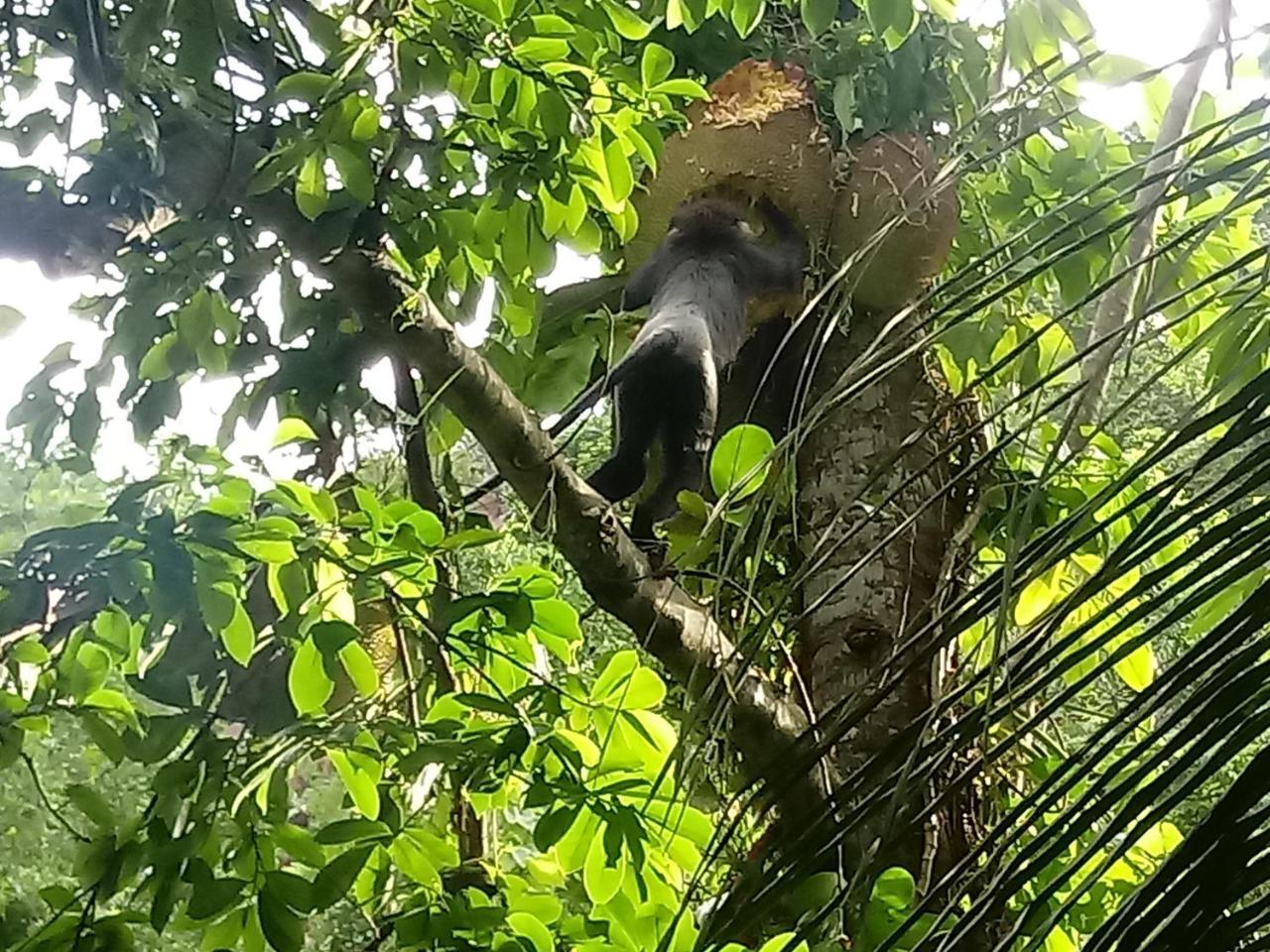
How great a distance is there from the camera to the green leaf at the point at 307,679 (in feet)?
2.28

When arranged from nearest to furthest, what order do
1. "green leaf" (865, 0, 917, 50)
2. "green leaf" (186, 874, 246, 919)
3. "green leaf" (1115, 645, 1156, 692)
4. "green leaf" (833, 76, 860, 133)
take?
"green leaf" (186, 874, 246, 919)
"green leaf" (865, 0, 917, 50)
"green leaf" (1115, 645, 1156, 692)
"green leaf" (833, 76, 860, 133)

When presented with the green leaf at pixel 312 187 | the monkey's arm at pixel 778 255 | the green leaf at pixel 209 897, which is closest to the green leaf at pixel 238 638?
the green leaf at pixel 209 897

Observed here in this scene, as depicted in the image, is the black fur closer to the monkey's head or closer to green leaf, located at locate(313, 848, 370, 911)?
the monkey's head

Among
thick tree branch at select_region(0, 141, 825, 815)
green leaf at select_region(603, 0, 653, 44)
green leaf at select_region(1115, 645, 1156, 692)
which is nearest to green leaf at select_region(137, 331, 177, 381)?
thick tree branch at select_region(0, 141, 825, 815)

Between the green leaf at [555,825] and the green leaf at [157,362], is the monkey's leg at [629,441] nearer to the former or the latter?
the green leaf at [555,825]

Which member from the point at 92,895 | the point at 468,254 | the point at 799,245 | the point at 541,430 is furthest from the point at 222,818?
the point at 799,245

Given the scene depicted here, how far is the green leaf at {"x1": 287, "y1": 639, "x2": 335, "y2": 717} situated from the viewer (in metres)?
0.69

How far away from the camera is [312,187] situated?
2.33 feet

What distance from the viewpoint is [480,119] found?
84cm

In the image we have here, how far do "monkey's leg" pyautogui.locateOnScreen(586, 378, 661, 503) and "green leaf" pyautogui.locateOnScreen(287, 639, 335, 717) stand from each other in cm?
19

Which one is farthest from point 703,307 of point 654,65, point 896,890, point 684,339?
point 896,890

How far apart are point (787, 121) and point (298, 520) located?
51cm

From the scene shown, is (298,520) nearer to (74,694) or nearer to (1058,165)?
(74,694)

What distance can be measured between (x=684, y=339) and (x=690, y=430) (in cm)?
5
